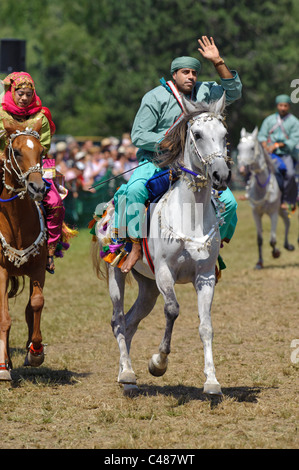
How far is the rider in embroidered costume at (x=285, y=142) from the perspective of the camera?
17344mm

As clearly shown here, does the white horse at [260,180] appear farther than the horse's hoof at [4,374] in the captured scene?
Yes

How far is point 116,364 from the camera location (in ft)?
29.8

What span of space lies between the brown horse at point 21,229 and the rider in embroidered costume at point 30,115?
0.63 ft

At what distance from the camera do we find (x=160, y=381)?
8211mm

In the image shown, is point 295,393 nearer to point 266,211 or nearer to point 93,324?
point 93,324

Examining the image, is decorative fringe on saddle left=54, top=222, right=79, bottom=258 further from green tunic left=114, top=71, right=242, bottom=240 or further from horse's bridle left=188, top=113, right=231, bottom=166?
horse's bridle left=188, top=113, right=231, bottom=166

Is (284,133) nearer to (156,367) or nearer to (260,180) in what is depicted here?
(260,180)

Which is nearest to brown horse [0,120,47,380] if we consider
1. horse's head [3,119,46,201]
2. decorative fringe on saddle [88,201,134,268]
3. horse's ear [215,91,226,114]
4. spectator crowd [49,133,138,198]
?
horse's head [3,119,46,201]

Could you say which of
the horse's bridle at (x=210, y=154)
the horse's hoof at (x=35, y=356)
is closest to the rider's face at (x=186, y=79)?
the horse's bridle at (x=210, y=154)

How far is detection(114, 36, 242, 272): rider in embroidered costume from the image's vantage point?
7371 mm

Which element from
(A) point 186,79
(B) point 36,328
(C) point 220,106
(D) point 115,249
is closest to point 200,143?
(C) point 220,106

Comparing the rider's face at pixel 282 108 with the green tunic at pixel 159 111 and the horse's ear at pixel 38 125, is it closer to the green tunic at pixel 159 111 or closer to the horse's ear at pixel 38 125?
the green tunic at pixel 159 111

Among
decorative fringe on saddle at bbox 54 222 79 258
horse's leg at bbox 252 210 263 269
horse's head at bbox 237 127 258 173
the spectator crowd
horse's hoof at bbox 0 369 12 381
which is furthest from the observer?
the spectator crowd

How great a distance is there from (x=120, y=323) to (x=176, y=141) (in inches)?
74.4
